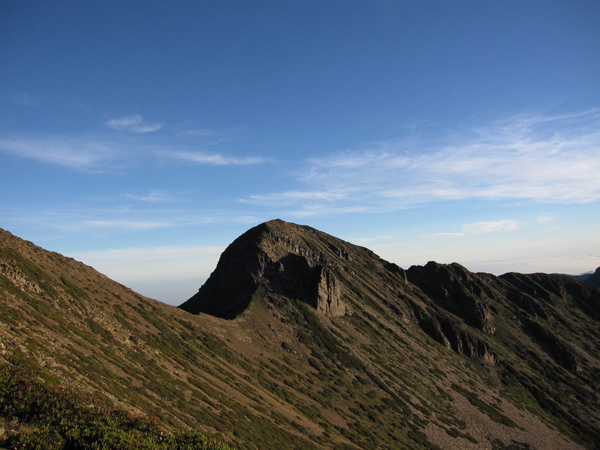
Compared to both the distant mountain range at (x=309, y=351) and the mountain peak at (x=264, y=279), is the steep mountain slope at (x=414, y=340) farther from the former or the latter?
the distant mountain range at (x=309, y=351)

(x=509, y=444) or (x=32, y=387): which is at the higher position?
(x=32, y=387)

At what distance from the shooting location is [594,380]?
156 metres

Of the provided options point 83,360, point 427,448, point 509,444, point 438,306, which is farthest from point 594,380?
point 83,360

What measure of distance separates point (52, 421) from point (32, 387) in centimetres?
336

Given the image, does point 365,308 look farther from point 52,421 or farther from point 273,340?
point 52,421

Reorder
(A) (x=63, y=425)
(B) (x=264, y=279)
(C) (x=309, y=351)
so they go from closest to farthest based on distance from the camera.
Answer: (A) (x=63, y=425)
(C) (x=309, y=351)
(B) (x=264, y=279)

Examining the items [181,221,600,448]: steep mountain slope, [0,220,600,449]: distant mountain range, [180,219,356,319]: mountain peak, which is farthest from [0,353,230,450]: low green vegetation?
[180,219,356,319]: mountain peak

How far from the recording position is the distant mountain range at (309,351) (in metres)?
42.4

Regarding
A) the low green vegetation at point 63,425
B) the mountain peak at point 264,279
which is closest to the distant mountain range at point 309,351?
the mountain peak at point 264,279

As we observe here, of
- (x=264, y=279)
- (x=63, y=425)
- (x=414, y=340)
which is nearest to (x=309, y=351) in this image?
(x=264, y=279)

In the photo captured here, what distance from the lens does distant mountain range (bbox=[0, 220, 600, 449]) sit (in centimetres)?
4238

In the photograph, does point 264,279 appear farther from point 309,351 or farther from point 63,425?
point 63,425

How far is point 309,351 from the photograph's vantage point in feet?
309

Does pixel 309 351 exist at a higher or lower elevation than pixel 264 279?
lower
